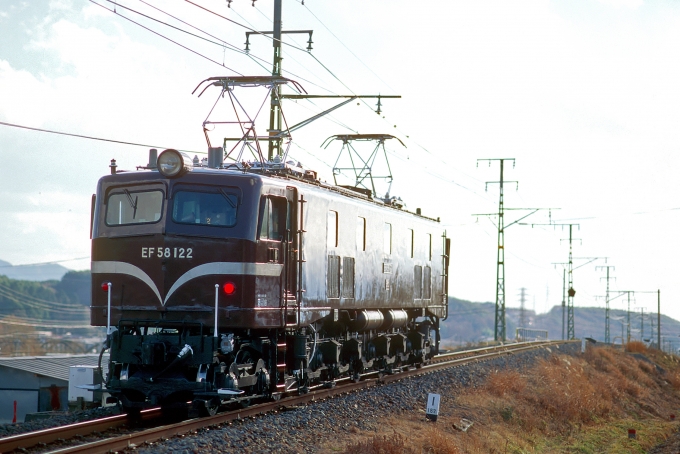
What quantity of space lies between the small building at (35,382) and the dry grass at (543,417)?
13357mm

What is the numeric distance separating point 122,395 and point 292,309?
3.32 meters

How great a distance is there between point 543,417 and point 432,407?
5942 mm

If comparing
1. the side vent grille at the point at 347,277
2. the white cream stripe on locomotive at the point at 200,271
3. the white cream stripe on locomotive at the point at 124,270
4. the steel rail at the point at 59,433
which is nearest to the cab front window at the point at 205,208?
the white cream stripe on locomotive at the point at 200,271

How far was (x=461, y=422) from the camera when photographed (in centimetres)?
1708

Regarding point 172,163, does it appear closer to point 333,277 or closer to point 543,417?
point 333,277

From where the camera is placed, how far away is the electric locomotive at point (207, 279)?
13.8 metres

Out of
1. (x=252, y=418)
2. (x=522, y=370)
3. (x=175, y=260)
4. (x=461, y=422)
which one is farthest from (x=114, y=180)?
(x=522, y=370)

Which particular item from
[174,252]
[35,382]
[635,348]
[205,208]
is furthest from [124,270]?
[635,348]

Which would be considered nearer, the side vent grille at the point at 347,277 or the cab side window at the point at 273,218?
the cab side window at the point at 273,218

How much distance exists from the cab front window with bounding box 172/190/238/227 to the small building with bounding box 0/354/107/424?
14365 millimetres

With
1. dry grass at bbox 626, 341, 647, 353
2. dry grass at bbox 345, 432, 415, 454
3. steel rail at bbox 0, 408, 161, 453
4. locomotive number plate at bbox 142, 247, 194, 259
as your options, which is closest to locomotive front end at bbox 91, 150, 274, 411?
locomotive number plate at bbox 142, 247, 194, 259

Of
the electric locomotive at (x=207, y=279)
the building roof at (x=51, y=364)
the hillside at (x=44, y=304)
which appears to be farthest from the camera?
the hillside at (x=44, y=304)

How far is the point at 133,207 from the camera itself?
14742 millimetres

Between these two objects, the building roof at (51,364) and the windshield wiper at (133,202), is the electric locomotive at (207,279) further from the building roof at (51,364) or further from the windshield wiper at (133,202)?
the building roof at (51,364)
